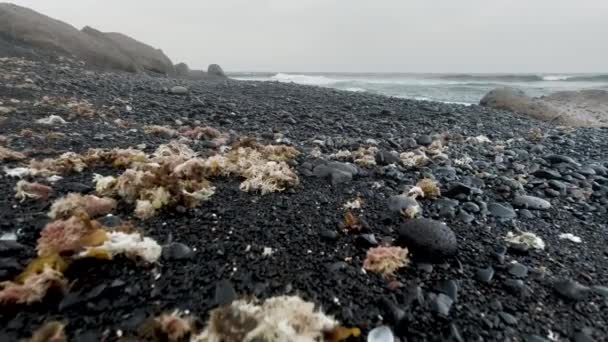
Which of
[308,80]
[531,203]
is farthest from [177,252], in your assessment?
[308,80]

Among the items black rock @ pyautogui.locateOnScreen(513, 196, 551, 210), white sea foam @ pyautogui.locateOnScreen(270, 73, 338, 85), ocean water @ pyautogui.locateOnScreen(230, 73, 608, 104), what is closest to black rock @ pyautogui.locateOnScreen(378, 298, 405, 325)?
black rock @ pyautogui.locateOnScreen(513, 196, 551, 210)

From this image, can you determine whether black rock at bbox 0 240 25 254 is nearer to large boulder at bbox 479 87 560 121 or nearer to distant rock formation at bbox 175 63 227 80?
large boulder at bbox 479 87 560 121

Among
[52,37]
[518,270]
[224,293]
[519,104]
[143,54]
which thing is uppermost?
[52,37]

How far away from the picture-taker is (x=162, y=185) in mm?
2555

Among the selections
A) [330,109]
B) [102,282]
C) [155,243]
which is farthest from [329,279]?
[330,109]

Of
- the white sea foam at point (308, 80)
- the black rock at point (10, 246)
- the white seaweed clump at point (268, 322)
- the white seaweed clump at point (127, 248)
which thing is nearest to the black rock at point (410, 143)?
the white seaweed clump at point (268, 322)

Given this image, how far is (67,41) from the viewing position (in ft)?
47.2

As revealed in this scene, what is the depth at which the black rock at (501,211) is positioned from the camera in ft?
9.59

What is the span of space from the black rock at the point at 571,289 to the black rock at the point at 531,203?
53.5 inches

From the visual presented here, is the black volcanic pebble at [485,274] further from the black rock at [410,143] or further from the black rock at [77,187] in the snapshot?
the black rock at [410,143]

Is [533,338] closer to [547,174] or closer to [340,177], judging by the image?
[340,177]

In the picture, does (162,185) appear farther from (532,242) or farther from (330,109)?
(330,109)

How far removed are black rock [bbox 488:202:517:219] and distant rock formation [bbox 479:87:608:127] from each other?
9282 mm

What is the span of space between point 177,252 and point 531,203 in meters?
3.29
